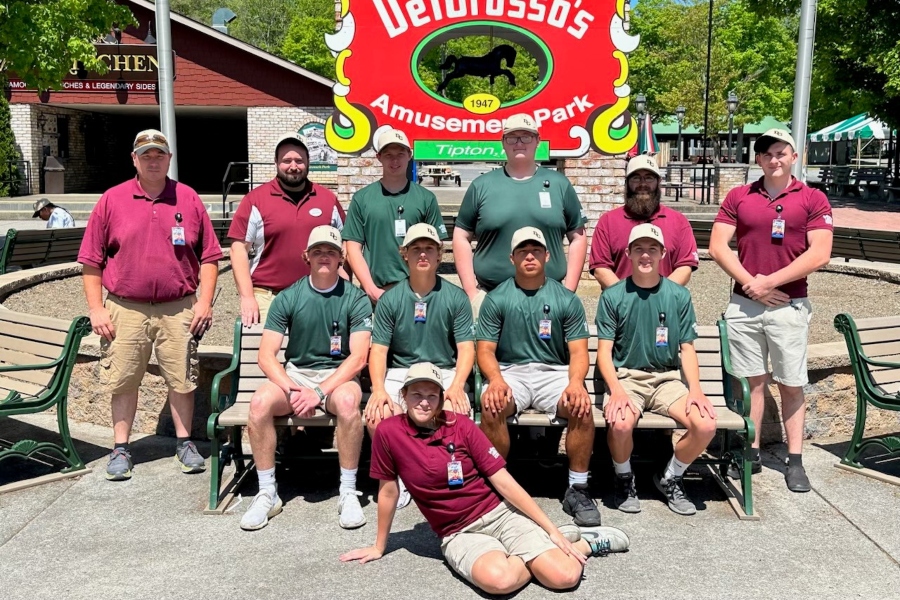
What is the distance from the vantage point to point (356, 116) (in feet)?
33.4

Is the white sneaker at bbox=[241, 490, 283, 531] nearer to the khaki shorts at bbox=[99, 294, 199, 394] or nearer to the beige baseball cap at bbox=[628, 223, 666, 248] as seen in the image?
the khaki shorts at bbox=[99, 294, 199, 394]

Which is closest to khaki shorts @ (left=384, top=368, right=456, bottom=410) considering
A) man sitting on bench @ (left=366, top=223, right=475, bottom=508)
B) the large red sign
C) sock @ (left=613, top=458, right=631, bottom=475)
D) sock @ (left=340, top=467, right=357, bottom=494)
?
man sitting on bench @ (left=366, top=223, right=475, bottom=508)

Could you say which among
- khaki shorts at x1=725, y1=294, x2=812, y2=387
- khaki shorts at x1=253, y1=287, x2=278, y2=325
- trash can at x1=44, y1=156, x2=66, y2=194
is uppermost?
trash can at x1=44, y1=156, x2=66, y2=194

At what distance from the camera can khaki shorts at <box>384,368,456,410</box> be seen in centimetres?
468

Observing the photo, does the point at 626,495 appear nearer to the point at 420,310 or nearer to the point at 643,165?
the point at 420,310

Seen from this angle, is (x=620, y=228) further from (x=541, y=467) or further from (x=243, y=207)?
(x=243, y=207)

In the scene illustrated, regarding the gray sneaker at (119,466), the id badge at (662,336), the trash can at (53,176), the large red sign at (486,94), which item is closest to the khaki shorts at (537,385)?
the id badge at (662,336)

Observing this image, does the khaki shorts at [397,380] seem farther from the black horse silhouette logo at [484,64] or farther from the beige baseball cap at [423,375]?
the black horse silhouette logo at [484,64]

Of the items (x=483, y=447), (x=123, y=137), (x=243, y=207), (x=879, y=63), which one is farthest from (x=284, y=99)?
(x=483, y=447)

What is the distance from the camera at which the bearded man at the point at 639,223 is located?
5.10 m

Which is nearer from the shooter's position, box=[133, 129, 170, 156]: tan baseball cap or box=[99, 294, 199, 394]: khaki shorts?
box=[133, 129, 170, 156]: tan baseball cap

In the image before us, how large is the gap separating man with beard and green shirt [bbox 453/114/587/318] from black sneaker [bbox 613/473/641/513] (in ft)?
3.85

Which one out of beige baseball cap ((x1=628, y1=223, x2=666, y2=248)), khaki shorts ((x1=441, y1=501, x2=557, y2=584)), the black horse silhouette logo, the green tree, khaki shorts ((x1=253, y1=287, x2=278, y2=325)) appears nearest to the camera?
khaki shorts ((x1=441, y1=501, x2=557, y2=584))

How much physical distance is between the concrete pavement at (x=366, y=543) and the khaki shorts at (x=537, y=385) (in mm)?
568
